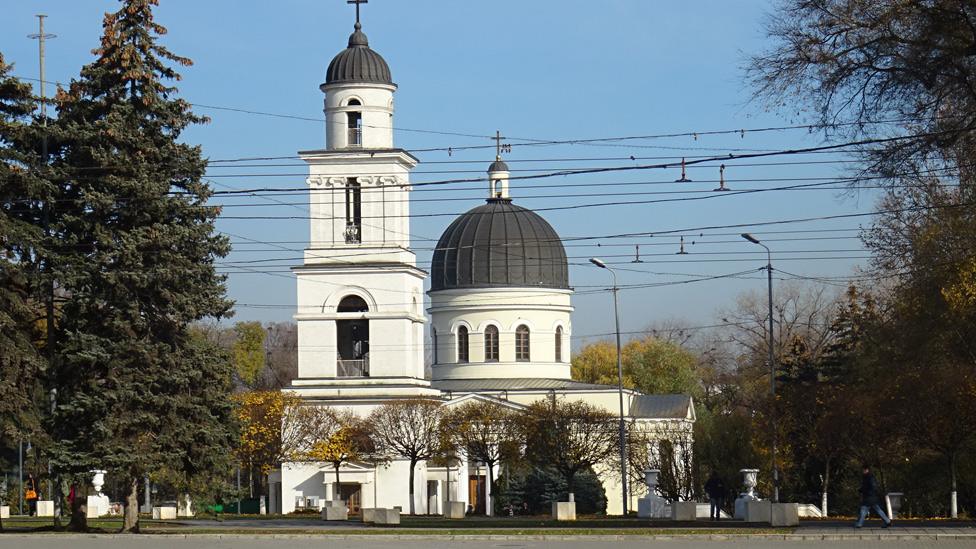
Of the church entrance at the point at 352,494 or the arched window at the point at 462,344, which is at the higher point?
the arched window at the point at 462,344

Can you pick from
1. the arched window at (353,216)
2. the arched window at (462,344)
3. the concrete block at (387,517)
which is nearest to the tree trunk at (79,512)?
the concrete block at (387,517)

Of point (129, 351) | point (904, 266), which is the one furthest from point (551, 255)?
point (129, 351)

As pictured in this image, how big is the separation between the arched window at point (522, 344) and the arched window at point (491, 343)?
109 centimetres

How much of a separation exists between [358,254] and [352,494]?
1060cm

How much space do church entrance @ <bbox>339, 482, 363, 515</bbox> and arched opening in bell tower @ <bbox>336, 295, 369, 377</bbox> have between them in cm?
478

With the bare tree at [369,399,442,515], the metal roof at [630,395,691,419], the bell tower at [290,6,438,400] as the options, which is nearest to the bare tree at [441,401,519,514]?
the bare tree at [369,399,442,515]

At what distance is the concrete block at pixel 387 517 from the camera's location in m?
42.4

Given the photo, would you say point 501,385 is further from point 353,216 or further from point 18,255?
point 18,255

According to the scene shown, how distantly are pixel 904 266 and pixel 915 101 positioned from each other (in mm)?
15652

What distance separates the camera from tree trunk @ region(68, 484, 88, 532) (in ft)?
119

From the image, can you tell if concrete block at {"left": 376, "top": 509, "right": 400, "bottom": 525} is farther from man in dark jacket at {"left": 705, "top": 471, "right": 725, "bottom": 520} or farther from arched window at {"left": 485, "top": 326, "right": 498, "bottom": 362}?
arched window at {"left": 485, "top": 326, "right": 498, "bottom": 362}

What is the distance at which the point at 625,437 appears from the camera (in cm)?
6731

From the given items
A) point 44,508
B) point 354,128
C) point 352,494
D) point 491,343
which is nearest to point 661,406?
point 491,343

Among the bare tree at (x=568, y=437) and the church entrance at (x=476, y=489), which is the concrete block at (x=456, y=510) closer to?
the bare tree at (x=568, y=437)
